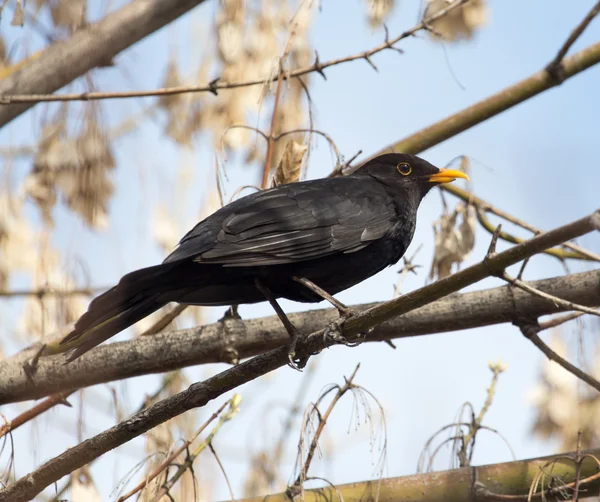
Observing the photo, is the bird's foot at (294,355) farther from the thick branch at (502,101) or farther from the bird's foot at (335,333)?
the thick branch at (502,101)

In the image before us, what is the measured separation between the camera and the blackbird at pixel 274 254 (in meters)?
3.73

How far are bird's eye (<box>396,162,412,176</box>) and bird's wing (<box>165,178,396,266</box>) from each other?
0.48 meters

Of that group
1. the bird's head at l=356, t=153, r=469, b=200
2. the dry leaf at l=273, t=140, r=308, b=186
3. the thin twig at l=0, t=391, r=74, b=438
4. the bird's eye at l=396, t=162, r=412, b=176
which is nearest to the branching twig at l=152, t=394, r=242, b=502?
the thin twig at l=0, t=391, r=74, b=438

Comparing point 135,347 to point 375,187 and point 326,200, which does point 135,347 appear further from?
point 375,187

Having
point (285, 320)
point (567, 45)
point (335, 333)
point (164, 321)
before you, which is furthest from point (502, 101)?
point (164, 321)

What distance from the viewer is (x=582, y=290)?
152 inches

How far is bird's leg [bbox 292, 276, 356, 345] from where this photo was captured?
11.0 ft

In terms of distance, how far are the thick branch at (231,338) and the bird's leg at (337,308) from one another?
0.76 feet

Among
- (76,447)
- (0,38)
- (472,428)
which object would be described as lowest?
(76,447)

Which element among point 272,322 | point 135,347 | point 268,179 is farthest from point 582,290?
point 135,347

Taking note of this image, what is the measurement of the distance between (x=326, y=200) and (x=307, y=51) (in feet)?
3.74

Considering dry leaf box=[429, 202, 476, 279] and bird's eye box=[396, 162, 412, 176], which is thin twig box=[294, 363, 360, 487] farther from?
bird's eye box=[396, 162, 412, 176]

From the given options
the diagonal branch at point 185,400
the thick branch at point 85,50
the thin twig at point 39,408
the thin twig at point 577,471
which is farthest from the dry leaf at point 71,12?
the thin twig at point 577,471

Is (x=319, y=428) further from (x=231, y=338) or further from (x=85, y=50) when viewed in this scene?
(x=85, y=50)
